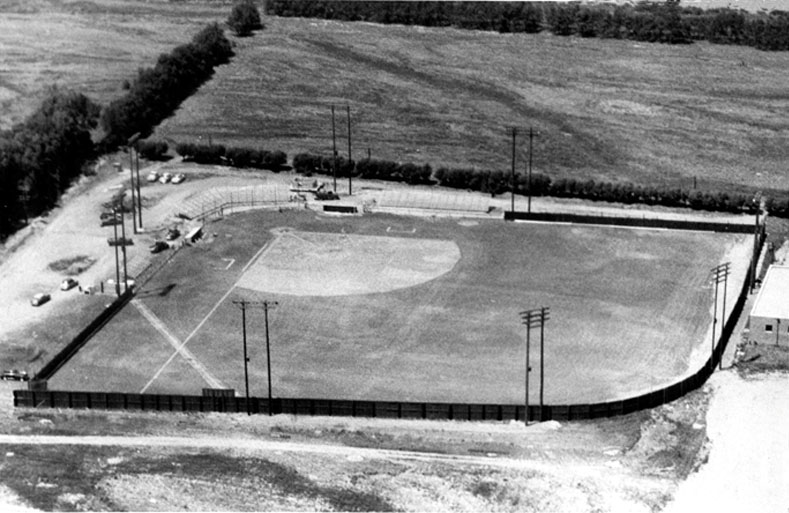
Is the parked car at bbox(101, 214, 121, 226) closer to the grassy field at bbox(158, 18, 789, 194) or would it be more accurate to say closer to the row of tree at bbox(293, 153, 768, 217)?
the row of tree at bbox(293, 153, 768, 217)

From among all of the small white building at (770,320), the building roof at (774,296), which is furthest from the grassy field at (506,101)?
the small white building at (770,320)

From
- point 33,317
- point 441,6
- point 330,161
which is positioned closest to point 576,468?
point 33,317

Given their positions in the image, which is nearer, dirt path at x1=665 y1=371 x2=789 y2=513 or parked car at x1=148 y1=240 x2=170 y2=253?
dirt path at x1=665 y1=371 x2=789 y2=513

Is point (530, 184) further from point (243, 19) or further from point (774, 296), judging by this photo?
point (243, 19)

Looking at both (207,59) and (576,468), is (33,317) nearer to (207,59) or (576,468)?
(576,468)

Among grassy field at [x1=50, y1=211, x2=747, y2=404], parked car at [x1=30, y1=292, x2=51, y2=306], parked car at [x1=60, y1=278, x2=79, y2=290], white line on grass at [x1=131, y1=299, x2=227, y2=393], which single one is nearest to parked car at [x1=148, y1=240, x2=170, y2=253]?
grassy field at [x1=50, y1=211, x2=747, y2=404]

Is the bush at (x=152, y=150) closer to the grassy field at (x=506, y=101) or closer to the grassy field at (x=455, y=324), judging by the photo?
the grassy field at (x=506, y=101)

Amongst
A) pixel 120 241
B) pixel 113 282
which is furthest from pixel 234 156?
pixel 113 282
